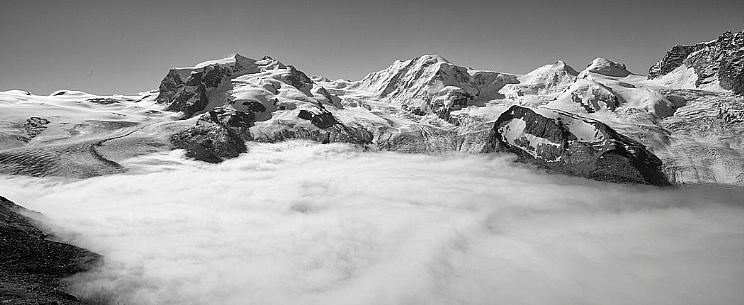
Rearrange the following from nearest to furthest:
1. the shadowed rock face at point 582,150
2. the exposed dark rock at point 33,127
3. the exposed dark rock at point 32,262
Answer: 1. the exposed dark rock at point 32,262
2. the shadowed rock face at point 582,150
3. the exposed dark rock at point 33,127

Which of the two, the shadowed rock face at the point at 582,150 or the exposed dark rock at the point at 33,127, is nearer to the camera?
the shadowed rock face at the point at 582,150

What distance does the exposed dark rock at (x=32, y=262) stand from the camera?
4509cm

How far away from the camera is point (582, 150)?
163 metres

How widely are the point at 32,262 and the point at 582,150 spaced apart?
181m

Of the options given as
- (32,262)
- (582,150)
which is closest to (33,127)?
(32,262)

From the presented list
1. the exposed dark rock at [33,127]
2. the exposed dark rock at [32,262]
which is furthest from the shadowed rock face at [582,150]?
the exposed dark rock at [33,127]

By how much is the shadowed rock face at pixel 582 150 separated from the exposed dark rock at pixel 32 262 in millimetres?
170534

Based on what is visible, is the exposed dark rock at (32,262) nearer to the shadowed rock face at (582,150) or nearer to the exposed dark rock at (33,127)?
the exposed dark rock at (33,127)

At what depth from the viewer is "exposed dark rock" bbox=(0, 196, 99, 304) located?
45.1 metres

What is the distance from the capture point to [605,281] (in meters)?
89.2

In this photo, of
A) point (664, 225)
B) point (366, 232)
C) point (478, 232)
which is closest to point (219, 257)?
point (366, 232)

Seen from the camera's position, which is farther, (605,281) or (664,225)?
(664,225)

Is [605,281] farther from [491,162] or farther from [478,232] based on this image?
[491,162]

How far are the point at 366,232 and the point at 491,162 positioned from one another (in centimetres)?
11090
